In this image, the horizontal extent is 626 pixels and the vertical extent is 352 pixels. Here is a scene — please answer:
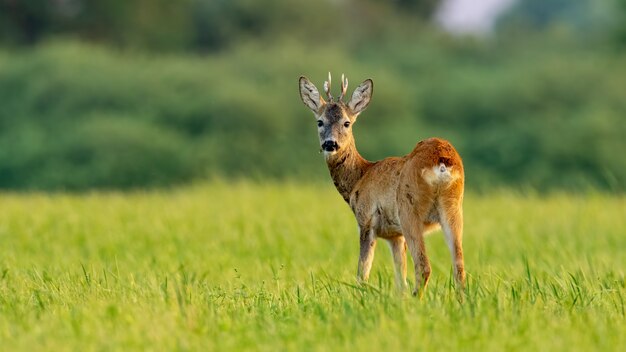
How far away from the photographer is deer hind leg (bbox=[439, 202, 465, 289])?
22.7 ft

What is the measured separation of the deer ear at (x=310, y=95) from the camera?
8320mm

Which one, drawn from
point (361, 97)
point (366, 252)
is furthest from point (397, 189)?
point (361, 97)

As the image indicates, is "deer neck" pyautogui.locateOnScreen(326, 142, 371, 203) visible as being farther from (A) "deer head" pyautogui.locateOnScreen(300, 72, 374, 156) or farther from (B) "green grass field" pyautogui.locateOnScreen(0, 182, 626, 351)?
(B) "green grass field" pyautogui.locateOnScreen(0, 182, 626, 351)

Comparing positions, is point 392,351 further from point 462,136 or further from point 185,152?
point 462,136

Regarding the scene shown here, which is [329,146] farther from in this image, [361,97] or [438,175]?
[438,175]

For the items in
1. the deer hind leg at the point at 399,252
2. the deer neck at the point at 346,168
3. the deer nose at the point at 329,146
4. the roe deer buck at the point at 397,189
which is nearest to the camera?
the roe deer buck at the point at 397,189

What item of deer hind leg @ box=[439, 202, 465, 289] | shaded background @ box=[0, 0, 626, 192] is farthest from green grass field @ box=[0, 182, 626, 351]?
shaded background @ box=[0, 0, 626, 192]

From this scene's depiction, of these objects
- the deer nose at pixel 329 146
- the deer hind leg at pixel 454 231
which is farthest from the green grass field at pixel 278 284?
the deer nose at pixel 329 146

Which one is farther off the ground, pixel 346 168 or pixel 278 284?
pixel 346 168

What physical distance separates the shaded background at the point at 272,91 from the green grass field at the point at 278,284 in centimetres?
706

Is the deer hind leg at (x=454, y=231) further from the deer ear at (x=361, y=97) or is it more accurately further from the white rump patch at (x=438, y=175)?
the deer ear at (x=361, y=97)

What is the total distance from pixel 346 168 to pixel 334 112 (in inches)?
19.2

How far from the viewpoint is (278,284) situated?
25.1 feet

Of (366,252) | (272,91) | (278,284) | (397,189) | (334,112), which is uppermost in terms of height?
(272,91)
